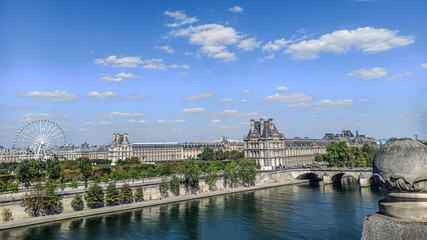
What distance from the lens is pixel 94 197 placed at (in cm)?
4816

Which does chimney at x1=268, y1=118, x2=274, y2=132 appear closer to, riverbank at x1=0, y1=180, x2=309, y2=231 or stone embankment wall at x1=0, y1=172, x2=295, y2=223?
stone embankment wall at x1=0, y1=172, x2=295, y2=223

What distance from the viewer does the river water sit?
3647 cm

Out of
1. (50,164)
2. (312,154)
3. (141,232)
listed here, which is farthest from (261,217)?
(312,154)

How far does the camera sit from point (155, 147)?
164500 mm

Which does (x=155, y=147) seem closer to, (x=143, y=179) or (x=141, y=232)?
(x=143, y=179)

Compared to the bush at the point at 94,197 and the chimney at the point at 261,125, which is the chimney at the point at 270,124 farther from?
the bush at the point at 94,197

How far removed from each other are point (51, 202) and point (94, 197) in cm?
638

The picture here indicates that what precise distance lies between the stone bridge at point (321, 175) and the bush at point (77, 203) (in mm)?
44866

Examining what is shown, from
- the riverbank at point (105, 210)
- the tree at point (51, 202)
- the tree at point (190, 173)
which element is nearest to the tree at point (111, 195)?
the riverbank at point (105, 210)

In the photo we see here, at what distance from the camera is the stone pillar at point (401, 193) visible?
4.70m

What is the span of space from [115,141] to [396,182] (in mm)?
156130

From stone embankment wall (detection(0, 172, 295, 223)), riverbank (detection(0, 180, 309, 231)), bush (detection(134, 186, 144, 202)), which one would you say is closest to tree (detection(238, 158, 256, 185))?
stone embankment wall (detection(0, 172, 295, 223))

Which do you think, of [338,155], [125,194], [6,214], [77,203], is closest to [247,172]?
[338,155]

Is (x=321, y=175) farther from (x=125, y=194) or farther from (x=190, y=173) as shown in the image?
(x=125, y=194)
